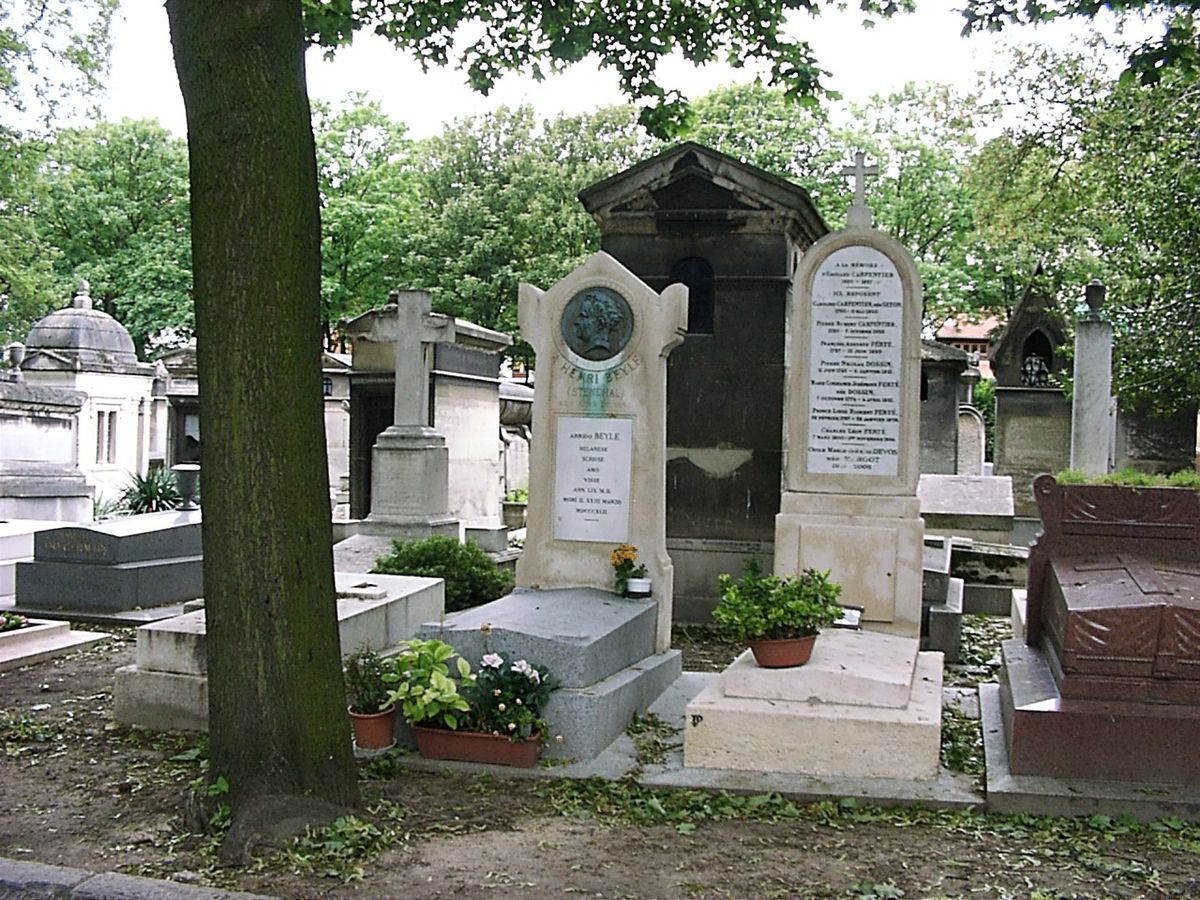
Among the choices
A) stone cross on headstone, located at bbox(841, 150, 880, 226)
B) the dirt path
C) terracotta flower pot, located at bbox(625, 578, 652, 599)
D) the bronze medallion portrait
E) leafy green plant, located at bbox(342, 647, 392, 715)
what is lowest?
the dirt path

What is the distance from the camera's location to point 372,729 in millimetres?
5996

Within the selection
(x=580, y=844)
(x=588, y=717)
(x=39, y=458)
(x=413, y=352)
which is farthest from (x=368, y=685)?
(x=39, y=458)

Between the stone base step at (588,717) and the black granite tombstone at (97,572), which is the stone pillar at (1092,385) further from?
the black granite tombstone at (97,572)

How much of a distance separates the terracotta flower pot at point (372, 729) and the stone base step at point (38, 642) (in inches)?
136

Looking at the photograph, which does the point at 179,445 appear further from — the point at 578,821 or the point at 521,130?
the point at 578,821

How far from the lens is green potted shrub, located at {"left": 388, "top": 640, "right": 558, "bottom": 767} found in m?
5.73

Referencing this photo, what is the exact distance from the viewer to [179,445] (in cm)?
2297

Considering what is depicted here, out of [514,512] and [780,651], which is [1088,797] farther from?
[514,512]

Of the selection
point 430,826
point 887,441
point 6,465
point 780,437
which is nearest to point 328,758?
point 430,826

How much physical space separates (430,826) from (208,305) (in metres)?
2.32

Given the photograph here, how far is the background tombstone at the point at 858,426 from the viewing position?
7824 millimetres

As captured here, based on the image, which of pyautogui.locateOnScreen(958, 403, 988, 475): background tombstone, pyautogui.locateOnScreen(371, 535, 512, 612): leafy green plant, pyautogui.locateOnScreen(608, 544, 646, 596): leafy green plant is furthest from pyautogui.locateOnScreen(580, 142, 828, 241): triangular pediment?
pyautogui.locateOnScreen(958, 403, 988, 475): background tombstone

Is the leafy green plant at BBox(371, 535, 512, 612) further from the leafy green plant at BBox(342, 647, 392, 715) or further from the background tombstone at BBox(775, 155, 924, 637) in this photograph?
the leafy green plant at BBox(342, 647, 392, 715)

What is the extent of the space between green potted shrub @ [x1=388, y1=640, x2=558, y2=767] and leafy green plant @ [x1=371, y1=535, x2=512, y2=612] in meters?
2.96
